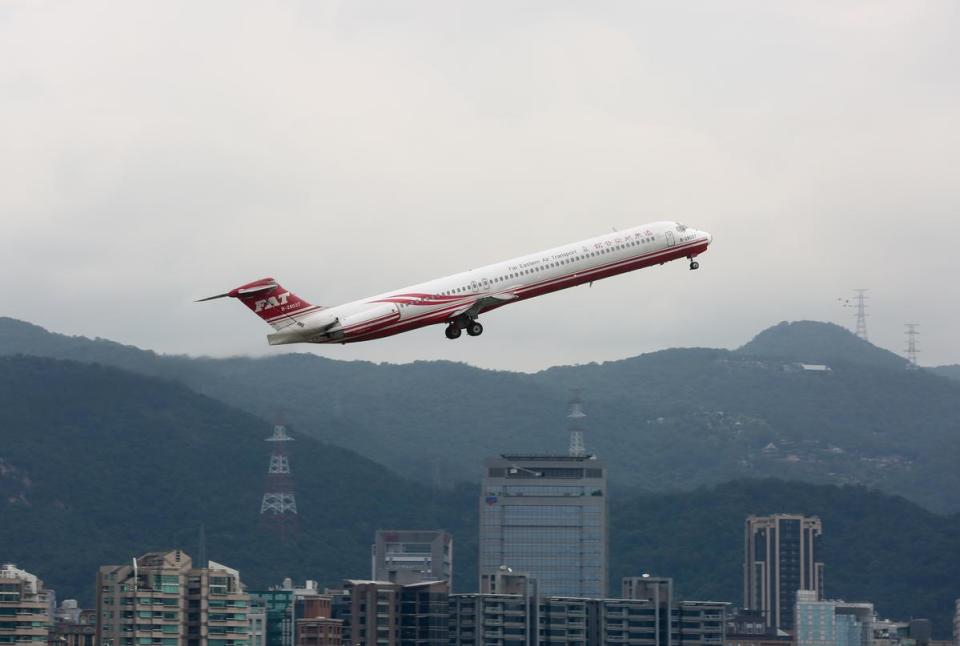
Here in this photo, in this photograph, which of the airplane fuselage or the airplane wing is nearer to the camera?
the airplane fuselage

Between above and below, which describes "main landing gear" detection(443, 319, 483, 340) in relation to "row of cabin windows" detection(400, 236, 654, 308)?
below

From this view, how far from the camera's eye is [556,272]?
14025cm

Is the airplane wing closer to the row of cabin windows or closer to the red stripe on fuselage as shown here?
the red stripe on fuselage

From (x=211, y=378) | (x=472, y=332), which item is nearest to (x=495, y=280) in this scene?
(x=472, y=332)

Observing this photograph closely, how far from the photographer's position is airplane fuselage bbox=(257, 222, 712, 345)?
132m

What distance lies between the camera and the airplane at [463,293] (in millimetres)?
131875

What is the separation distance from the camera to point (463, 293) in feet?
447

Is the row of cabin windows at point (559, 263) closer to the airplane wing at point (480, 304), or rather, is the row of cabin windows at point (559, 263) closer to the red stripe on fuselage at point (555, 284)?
the red stripe on fuselage at point (555, 284)

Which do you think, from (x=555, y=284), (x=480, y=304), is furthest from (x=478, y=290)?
(x=555, y=284)

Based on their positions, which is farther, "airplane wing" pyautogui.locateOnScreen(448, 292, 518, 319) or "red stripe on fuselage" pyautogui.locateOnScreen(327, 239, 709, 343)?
"airplane wing" pyautogui.locateOnScreen(448, 292, 518, 319)

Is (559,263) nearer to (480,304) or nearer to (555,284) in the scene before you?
(555,284)

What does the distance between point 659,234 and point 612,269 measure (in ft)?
18.7

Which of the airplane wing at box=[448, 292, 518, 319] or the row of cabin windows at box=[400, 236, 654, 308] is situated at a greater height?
the row of cabin windows at box=[400, 236, 654, 308]

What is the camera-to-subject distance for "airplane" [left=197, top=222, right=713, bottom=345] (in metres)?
132
